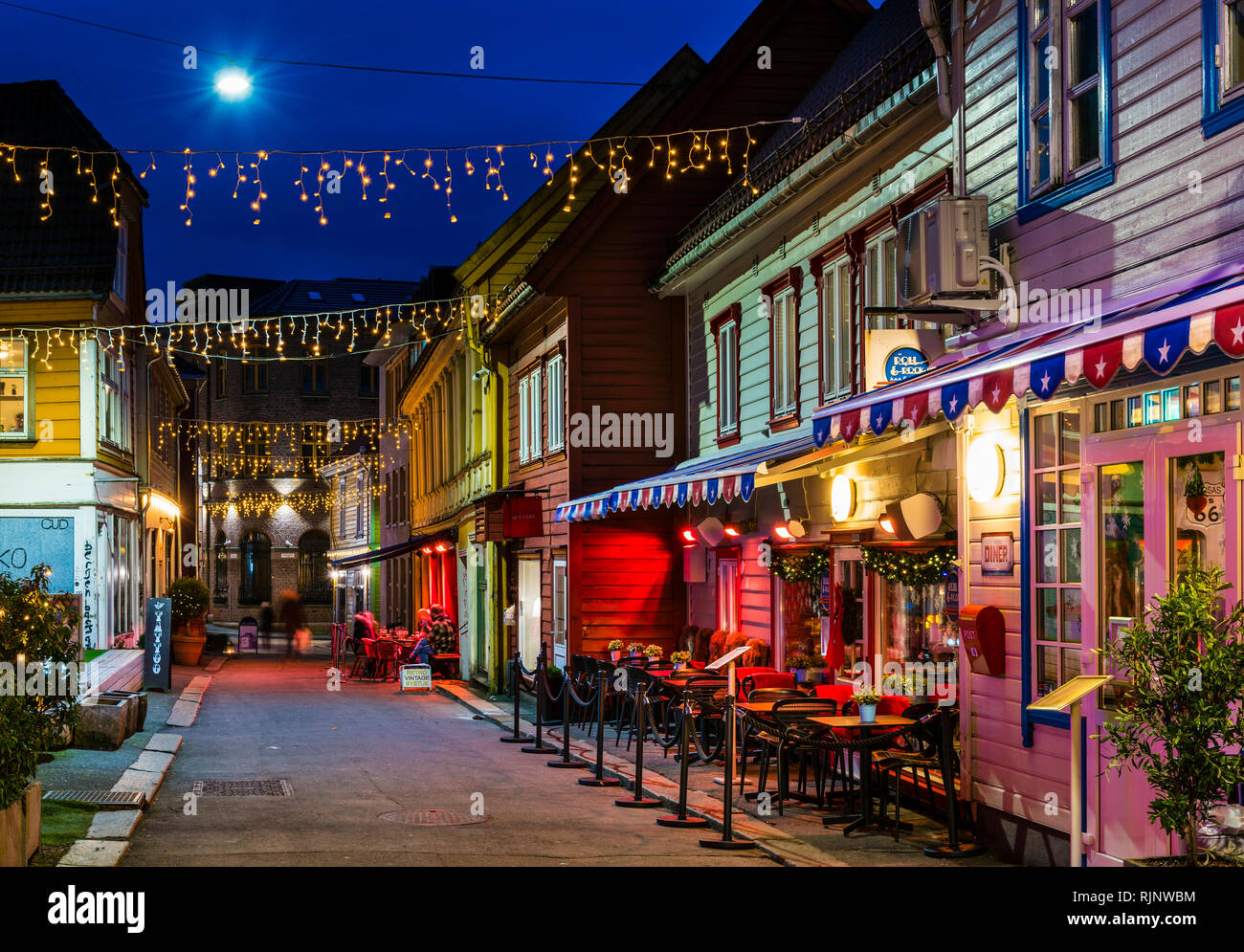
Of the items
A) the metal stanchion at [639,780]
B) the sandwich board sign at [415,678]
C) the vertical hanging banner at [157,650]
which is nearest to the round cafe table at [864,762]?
the metal stanchion at [639,780]

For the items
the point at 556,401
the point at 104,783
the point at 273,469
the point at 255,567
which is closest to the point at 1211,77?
the point at 104,783

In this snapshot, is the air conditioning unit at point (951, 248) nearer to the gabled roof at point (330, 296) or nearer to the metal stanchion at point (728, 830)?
the metal stanchion at point (728, 830)

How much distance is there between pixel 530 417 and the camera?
1006 inches

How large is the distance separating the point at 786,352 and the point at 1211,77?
338 inches

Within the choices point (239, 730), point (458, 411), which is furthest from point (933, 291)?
point (458, 411)

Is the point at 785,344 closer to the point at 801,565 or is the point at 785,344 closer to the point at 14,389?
the point at 801,565

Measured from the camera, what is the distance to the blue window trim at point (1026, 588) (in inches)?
385

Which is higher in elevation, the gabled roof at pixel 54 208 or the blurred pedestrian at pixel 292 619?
the gabled roof at pixel 54 208

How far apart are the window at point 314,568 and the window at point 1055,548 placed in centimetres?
5329

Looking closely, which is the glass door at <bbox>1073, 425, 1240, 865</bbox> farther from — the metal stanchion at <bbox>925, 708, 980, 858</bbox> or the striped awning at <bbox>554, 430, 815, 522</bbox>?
the striped awning at <bbox>554, 430, 815, 522</bbox>
